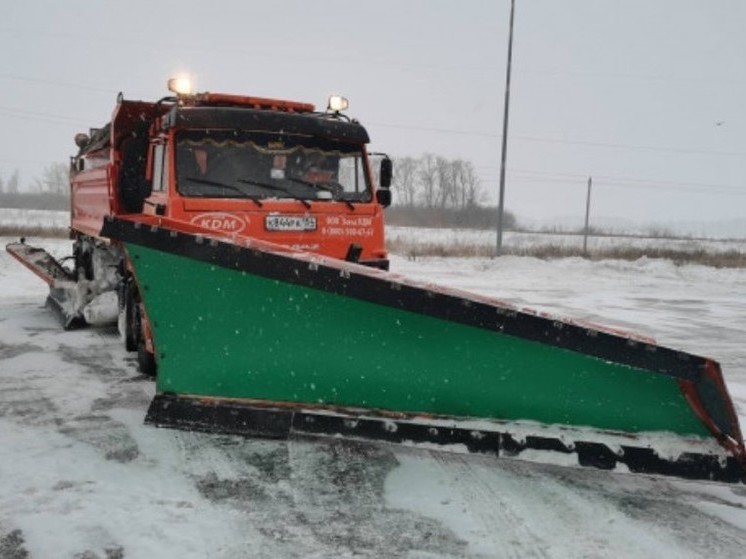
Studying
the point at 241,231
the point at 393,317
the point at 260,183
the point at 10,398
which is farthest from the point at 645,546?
the point at 10,398

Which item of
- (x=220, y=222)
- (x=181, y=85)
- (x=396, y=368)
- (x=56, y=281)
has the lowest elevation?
(x=56, y=281)

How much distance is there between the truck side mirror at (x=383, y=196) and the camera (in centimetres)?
563

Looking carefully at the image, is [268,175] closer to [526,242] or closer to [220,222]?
[220,222]

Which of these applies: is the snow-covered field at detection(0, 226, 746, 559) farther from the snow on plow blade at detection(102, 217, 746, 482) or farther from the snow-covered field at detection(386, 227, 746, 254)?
the snow-covered field at detection(386, 227, 746, 254)

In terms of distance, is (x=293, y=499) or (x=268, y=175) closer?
(x=293, y=499)

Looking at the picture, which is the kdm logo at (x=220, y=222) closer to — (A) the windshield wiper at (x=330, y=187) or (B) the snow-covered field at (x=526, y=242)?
(A) the windshield wiper at (x=330, y=187)

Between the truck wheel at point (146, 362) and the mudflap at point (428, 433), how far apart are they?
1.95 m

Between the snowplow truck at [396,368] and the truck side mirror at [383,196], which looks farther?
the truck side mirror at [383,196]

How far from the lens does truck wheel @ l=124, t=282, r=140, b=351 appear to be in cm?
541

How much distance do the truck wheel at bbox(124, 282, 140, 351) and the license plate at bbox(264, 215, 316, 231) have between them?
1.44 m

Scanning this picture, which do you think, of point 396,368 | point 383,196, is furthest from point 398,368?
point 383,196

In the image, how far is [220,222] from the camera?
4.62 meters

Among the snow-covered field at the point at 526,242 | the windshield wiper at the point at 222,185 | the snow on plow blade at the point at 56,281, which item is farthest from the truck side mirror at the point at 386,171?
the snow-covered field at the point at 526,242

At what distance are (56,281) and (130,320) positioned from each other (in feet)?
10.8
